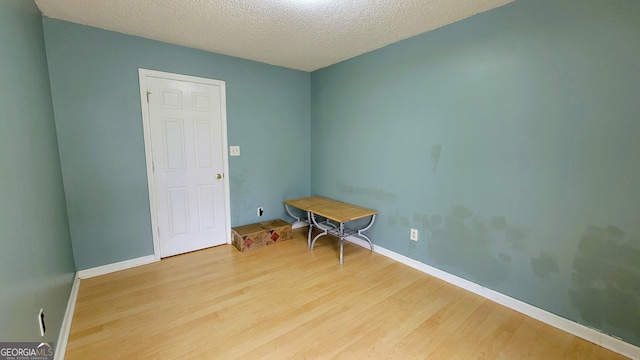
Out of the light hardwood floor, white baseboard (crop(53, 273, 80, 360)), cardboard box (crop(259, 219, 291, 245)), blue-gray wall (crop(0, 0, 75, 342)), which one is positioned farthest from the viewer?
cardboard box (crop(259, 219, 291, 245))

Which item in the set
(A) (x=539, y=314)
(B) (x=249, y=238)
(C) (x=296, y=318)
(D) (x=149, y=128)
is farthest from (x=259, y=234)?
(A) (x=539, y=314)

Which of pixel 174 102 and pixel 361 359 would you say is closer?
pixel 361 359

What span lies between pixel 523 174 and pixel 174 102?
337cm

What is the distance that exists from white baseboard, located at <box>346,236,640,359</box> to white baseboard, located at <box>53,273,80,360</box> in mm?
2819

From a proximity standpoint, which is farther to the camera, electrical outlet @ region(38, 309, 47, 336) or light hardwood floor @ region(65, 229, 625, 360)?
light hardwood floor @ region(65, 229, 625, 360)

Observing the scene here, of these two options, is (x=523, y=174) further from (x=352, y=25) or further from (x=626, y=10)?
(x=352, y=25)

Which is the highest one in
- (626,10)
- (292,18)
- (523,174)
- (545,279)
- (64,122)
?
(292,18)

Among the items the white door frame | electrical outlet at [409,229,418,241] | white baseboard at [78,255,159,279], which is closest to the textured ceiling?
the white door frame

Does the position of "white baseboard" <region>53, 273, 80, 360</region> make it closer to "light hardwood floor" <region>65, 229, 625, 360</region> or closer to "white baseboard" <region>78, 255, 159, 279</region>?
"light hardwood floor" <region>65, 229, 625, 360</region>

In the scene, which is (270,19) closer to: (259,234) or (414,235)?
(259,234)

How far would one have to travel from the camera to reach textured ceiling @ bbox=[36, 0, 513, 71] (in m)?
1.93

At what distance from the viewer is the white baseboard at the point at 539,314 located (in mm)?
1618

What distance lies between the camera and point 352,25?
2.28 metres

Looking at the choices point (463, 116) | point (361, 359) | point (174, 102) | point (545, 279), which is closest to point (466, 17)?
point (463, 116)
